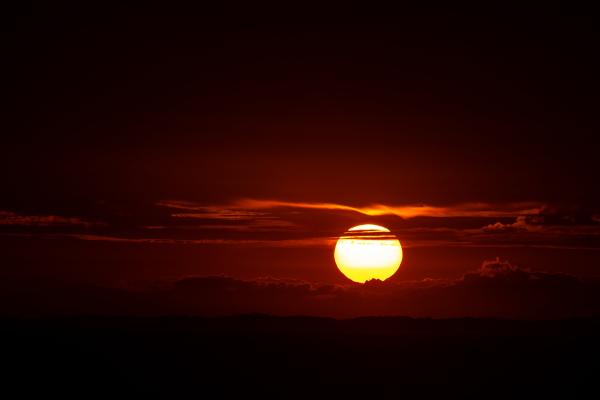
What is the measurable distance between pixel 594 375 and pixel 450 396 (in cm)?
2342

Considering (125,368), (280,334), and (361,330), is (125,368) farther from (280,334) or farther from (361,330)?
(361,330)

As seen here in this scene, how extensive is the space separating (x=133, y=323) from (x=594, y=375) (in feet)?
307

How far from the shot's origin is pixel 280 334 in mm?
144625

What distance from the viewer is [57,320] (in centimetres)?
15750

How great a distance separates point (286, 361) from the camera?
111562mm

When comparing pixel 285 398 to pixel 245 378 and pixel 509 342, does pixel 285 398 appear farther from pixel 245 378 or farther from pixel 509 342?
pixel 509 342

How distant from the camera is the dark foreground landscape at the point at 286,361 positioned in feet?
311

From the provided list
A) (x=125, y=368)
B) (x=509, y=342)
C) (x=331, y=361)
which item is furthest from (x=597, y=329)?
(x=125, y=368)

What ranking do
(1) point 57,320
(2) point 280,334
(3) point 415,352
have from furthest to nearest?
(1) point 57,320
(2) point 280,334
(3) point 415,352

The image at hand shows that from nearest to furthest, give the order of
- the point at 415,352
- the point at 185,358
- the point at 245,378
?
the point at 245,378, the point at 185,358, the point at 415,352

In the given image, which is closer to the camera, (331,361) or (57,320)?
(331,361)

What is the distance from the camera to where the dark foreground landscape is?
94750mm

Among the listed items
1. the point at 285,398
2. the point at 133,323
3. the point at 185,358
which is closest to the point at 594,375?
the point at 285,398

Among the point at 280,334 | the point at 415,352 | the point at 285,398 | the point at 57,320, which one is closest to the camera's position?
the point at 285,398
